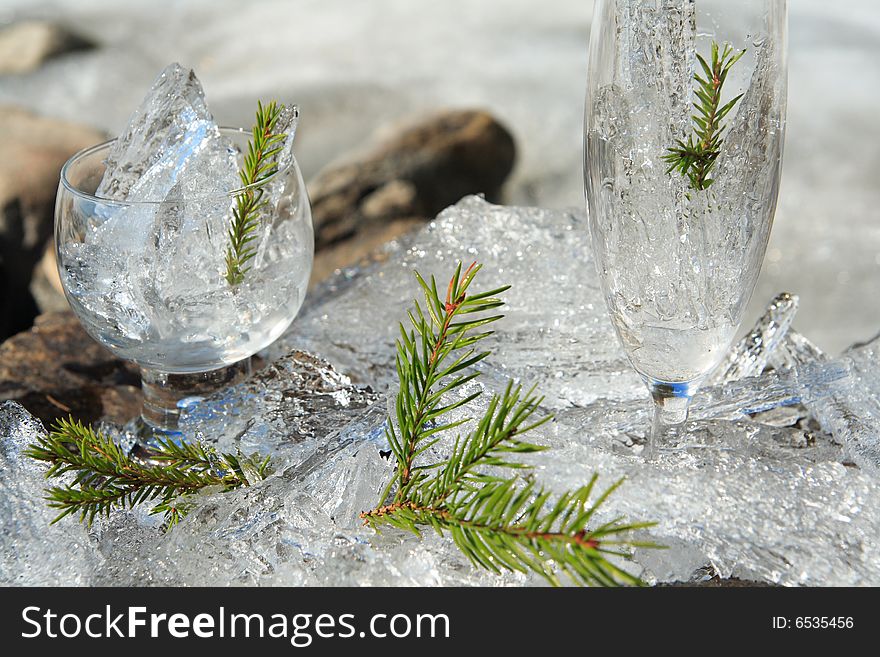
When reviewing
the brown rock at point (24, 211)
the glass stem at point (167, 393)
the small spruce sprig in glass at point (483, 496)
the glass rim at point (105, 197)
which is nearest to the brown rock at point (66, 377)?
the glass stem at point (167, 393)

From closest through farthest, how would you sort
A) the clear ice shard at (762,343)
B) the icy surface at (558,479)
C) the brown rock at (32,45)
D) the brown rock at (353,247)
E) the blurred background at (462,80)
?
the icy surface at (558,479)
the clear ice shard at (762,343)
the brown rock at (353,247)
the blurred background at (462,80)
the brown rock at (32,45)

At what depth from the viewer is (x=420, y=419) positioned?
542 millimetres

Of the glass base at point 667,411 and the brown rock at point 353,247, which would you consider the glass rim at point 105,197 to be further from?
the brown rock at point 353,247

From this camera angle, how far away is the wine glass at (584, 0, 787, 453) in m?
0.55

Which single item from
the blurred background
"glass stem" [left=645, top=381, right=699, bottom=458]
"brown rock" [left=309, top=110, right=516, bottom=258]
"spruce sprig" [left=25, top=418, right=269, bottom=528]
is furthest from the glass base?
the blurred background

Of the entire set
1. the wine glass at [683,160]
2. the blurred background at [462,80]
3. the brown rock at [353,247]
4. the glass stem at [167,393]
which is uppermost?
the wine glass at [683,160]

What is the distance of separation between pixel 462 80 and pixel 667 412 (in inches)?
129

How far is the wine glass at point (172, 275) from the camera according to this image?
68 centimetres

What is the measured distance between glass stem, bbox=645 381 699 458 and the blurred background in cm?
218

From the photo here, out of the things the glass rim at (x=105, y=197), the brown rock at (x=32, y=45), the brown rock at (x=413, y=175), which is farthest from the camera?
the brown rock at (x=32, y=45)

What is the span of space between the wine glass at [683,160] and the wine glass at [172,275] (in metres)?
0.25

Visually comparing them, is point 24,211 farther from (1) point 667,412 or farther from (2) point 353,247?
(1) point 667,412

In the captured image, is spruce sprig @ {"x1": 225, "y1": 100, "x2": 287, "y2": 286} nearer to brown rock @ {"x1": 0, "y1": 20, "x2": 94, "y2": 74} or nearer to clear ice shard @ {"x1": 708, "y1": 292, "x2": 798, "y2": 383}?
clear ice shard @ {"x1": 708, "y1": 292, "x2": 798, "y2": 383}

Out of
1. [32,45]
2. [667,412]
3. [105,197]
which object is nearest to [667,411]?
[667,412]
